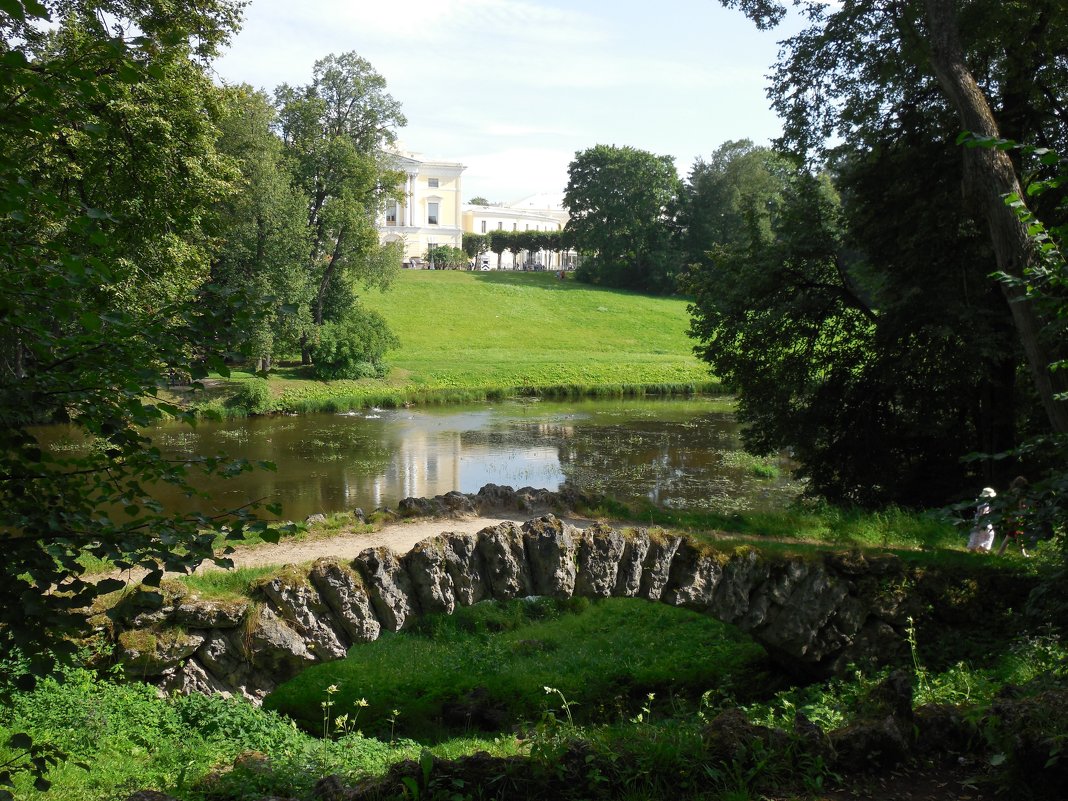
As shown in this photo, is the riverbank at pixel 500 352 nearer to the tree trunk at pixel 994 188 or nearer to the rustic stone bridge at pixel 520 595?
the rustic stone bridge at pixel 520 595

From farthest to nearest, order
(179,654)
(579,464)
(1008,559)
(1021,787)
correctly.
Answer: (579,464) < (1008,559) < (179,654) < (1021,787)

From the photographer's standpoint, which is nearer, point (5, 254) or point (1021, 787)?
point (5, 254)

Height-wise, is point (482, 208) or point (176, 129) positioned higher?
point (482, 208)

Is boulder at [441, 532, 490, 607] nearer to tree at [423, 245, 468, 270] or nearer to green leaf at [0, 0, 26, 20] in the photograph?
green leaf at [0, 0, 26, 20]

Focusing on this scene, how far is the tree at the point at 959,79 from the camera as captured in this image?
10.6m

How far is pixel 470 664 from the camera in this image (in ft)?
37.1

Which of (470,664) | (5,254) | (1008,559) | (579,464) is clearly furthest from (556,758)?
A: (579,464)

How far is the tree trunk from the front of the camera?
1018cm

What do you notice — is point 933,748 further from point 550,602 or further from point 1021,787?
point 550,602

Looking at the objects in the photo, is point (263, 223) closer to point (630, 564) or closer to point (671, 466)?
point (671, 466)

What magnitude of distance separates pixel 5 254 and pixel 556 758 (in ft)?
14.1

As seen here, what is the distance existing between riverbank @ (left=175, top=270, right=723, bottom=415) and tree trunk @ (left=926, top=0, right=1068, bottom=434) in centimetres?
2142

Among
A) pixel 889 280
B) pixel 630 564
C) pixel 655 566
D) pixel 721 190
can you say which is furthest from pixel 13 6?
pixel 721 190

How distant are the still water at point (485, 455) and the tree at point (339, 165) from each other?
867 cm
